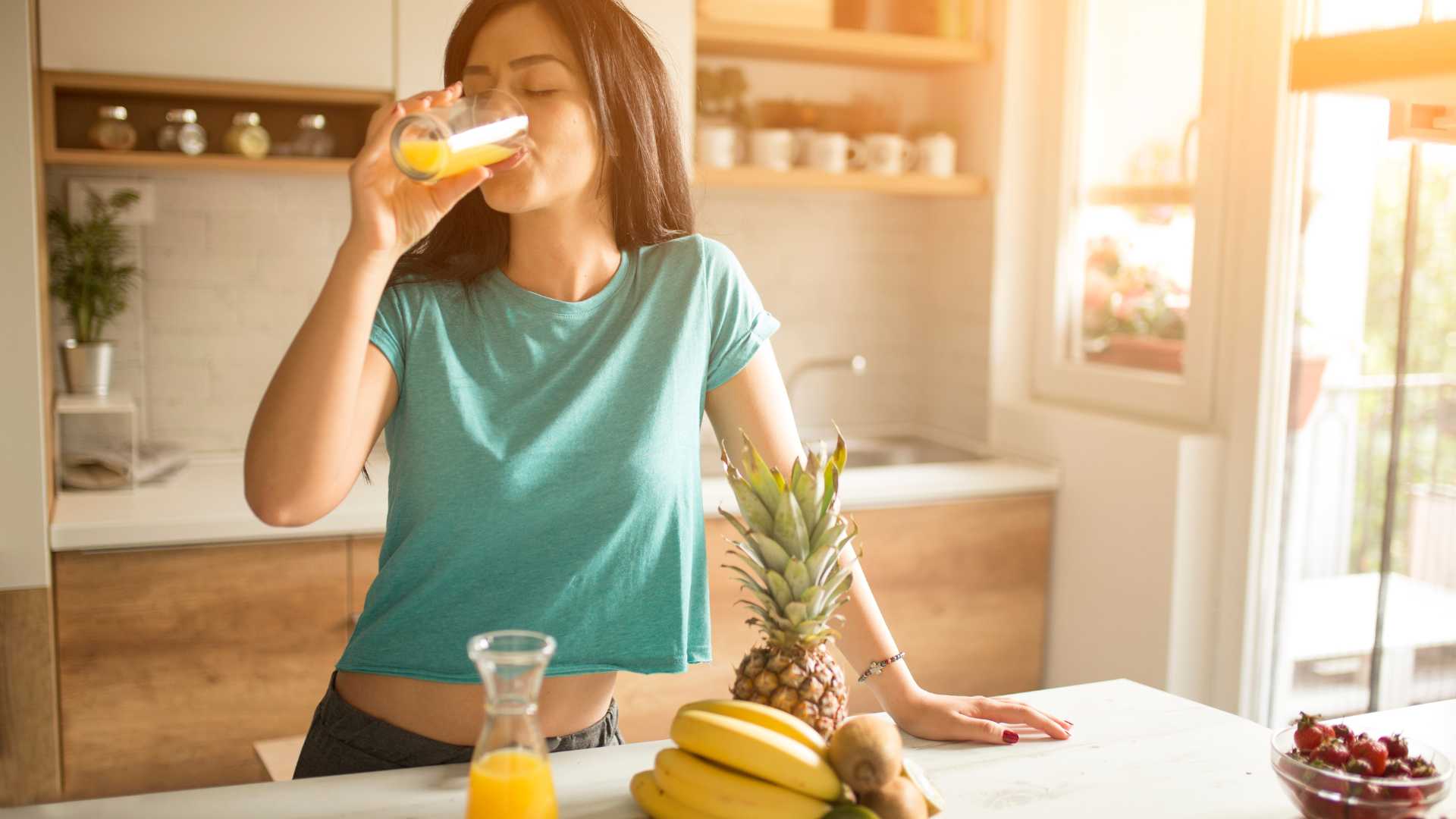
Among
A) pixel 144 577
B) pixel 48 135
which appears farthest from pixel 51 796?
pixel 48 135

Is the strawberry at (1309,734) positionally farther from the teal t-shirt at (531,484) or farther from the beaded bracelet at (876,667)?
the teal t-shirt at (531,484)

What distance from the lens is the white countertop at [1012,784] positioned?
3.90 ft

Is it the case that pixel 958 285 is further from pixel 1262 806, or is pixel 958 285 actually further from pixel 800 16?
pixel 1262 806

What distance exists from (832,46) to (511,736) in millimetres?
2626

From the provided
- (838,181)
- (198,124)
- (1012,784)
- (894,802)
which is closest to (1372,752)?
(1012,784)

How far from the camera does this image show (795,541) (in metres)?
1.13

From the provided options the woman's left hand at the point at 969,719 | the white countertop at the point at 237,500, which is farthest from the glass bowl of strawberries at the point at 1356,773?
the white countertop at the point at 237,500

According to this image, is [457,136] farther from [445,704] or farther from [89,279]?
[89,279]

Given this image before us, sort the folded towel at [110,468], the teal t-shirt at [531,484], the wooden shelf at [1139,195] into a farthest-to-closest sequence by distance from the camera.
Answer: the wooden shelf at [1139,195]
the folded towel at [110,468]
the teal t-shirt at [531,484]

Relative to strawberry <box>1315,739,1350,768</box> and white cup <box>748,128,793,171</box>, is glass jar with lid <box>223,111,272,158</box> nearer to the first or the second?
white cup <box>748,128,793,171</box>

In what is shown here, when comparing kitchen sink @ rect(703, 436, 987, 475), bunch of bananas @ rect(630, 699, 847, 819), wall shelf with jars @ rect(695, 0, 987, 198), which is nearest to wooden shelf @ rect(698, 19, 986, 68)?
wall shelf with jars @ rect(695, 0, 987, 198)

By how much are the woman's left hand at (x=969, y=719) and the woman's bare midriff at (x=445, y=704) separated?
1.16 feet

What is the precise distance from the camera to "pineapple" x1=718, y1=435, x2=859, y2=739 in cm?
113

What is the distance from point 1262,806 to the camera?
1229 mm
